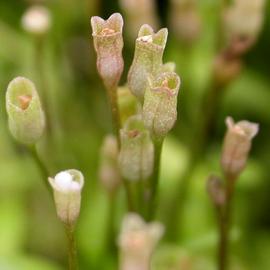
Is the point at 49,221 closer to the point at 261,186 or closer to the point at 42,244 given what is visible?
the point at 42,244

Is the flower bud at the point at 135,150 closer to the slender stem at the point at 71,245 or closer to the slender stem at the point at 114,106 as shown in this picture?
the slender stem at the point at 114,106

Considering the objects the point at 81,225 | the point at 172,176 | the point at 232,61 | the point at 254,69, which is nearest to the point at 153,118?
the point at 232,61

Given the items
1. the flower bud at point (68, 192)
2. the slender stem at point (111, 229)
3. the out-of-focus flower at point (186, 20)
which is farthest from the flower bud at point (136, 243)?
the out-of-focus flower at point (186, 20)

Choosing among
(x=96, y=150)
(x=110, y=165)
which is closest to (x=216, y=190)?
(x=110, y=165)

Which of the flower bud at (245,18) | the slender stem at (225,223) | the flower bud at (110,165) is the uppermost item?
the flower bud at (245,18)

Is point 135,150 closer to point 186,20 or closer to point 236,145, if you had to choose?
point 236,145

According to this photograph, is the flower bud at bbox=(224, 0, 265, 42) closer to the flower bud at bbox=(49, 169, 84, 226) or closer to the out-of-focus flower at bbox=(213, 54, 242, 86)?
the out-of-focus flower at bbox=(213, 54, 242, 86)
